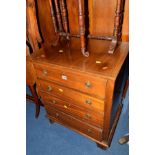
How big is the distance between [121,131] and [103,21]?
1.37 m

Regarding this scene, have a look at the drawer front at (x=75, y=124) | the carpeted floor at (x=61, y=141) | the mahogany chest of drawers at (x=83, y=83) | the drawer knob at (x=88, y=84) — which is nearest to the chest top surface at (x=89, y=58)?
the mahogany chest of drawers at (x=83, y=83)

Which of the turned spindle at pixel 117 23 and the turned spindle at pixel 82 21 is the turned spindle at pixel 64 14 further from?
the turned spindle at pixel 117 23

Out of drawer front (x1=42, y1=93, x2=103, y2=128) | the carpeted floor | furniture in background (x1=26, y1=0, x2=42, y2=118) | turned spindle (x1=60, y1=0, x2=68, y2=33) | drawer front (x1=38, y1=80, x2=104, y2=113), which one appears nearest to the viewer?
drawer front (x1=38, y1=80, x2=104, y2=113)

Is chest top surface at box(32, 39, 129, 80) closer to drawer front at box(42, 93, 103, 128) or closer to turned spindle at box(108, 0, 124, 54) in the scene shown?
turned spindle at box(108, 0, 124, 54)

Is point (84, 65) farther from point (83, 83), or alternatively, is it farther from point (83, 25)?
point (83, 25)

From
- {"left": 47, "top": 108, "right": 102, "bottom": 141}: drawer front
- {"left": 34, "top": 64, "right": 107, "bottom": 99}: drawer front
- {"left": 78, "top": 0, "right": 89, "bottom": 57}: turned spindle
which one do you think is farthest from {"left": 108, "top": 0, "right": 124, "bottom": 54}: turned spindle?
{"left": 47, "top": 108, "right": 102, "bottom": 141}: drawer front

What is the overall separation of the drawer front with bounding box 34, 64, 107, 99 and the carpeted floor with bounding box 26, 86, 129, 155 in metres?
0.88

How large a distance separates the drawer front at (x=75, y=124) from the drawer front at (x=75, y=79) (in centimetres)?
49

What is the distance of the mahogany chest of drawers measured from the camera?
1.11 meters

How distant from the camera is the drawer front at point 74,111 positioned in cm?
136

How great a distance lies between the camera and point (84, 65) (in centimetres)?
117

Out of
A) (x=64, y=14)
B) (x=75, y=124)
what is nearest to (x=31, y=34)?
(x=64, y=14)
